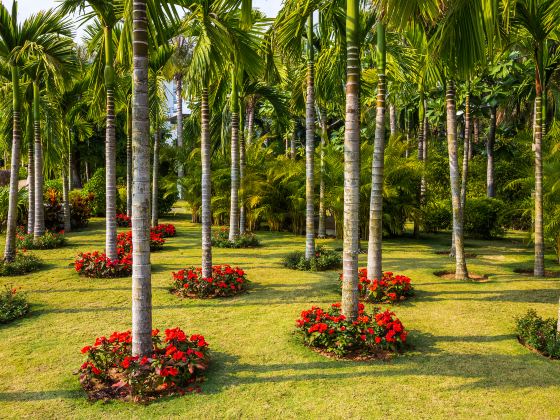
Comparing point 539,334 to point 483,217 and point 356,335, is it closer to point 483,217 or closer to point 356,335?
point 356,335

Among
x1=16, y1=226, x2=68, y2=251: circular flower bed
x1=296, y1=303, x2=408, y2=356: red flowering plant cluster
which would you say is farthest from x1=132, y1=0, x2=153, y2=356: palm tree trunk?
x1=16, y1=226, x2=68, y2=251: circular flower bed

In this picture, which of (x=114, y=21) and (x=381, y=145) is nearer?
(x=381, y=145)

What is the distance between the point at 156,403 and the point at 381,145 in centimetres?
583

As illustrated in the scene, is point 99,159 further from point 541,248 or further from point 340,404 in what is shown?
point 340,404

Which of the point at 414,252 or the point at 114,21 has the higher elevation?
the point at 114,21

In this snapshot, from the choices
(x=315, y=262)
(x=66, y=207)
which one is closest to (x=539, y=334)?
(x=315, y=262)

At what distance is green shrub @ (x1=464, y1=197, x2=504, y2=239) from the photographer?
675 inches

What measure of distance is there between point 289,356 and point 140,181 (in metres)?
2.87

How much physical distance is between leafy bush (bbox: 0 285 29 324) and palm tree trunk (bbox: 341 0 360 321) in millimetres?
5203

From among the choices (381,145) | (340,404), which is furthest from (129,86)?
(340,404)

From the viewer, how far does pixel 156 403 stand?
4.55 meters

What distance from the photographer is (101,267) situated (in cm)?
988

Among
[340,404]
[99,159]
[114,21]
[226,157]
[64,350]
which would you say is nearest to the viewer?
[340,404]

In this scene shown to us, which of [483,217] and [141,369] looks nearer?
[141,369]
